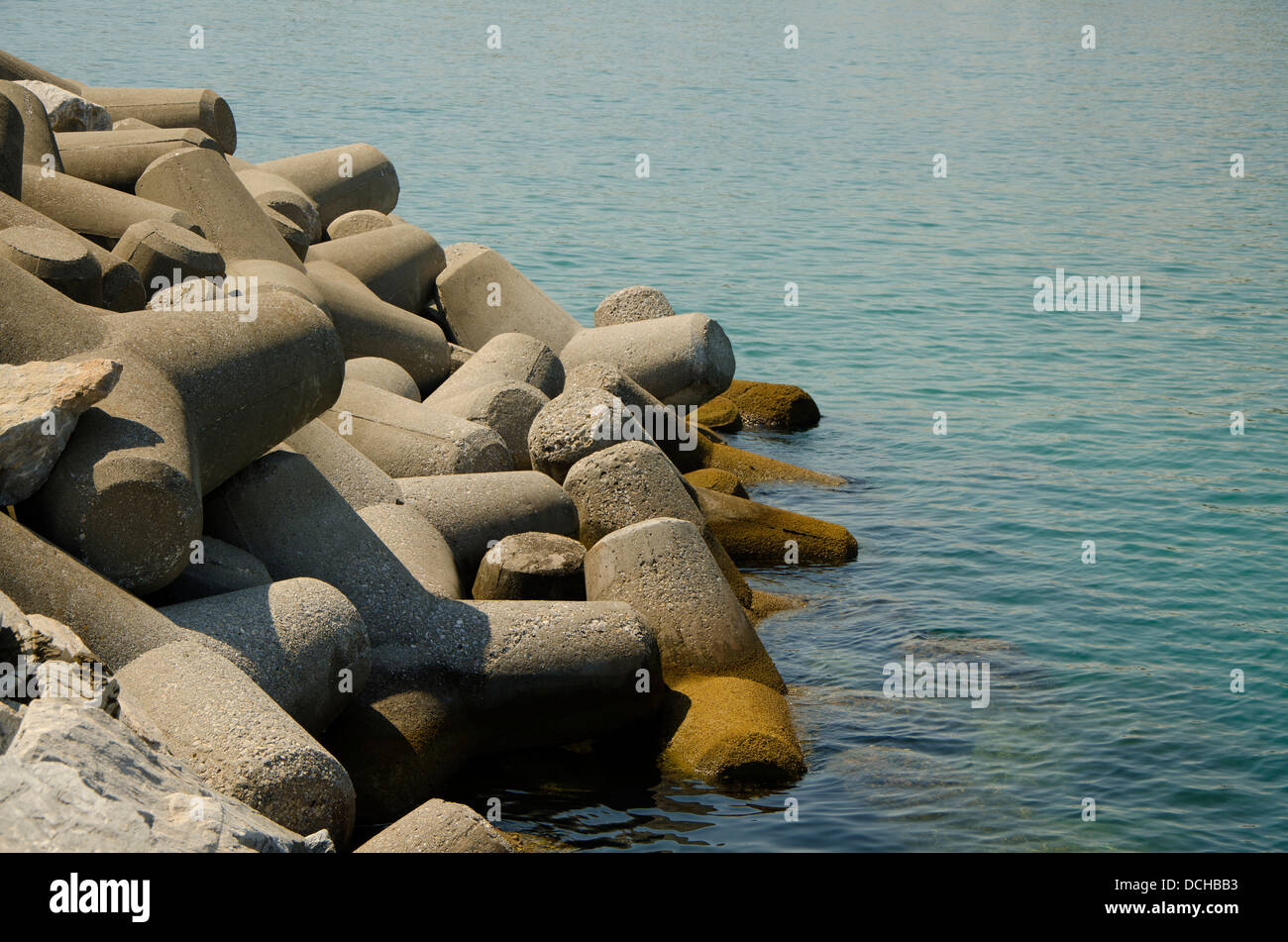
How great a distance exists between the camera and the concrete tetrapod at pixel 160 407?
6.29 metres

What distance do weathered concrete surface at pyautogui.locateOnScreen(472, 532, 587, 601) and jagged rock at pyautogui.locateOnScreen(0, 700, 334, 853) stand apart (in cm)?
357

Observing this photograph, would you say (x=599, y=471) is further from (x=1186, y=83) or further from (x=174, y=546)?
(x=1186, y=83)

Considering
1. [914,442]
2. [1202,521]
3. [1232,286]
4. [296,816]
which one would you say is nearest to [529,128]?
[1232,286]

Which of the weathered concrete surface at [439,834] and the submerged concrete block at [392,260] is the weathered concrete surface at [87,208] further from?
the weathered concrete surface at [439,834]

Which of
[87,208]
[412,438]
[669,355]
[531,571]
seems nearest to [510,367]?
[669,355]

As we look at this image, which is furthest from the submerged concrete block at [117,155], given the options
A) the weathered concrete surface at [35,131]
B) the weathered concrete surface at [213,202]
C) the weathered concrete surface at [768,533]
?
the weathered concrete surface at [768,533]

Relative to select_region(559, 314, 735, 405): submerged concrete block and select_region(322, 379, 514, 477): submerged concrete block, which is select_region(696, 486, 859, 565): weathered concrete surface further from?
select_region(322, 379, 514, 477): submerged concrete block

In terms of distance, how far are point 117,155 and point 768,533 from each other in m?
6.72

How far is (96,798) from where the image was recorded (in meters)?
4.11

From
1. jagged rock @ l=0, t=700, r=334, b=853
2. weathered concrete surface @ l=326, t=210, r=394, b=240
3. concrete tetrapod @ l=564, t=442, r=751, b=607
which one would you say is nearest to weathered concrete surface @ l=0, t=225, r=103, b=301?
concrete tetrapod @ l=564, t=442, r=751, b=607

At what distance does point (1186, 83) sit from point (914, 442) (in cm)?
3304

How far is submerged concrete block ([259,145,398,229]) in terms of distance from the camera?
16203mm

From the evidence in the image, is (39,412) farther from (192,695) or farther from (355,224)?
(355,224)

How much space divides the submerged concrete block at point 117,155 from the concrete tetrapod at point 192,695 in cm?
665
